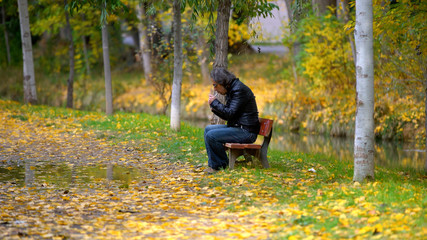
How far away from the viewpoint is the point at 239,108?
7.53m

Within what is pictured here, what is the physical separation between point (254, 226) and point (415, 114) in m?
10.9

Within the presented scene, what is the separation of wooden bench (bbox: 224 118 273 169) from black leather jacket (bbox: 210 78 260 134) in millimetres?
141

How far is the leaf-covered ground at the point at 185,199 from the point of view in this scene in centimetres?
471

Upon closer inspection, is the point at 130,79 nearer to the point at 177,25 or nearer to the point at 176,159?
the point at 177,25

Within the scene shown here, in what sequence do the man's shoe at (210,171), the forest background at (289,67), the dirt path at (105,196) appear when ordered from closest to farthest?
the dirt path at (105,196)
the man's shoe at (210,171)
the forest background at (289,67)

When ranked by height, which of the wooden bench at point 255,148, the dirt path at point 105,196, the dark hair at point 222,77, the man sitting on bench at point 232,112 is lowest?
the dirt path at point 105,196

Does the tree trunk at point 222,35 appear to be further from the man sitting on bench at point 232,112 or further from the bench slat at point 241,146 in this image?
the bench slat at point 241,146

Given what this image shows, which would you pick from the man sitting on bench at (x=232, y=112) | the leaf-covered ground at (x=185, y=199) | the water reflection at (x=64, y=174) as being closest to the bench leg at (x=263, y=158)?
the leaf-covered ground at (x=185, y=199)

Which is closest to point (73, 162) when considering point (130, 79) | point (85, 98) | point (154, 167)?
point (154, 167)

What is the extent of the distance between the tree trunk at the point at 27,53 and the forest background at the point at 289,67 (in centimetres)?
89

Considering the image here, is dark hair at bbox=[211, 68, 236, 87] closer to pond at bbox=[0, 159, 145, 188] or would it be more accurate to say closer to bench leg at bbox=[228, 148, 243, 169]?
bench leg at bbox=[228, 148, 243, 169]

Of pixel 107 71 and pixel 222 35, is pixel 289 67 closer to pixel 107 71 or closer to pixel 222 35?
pixel 107 71

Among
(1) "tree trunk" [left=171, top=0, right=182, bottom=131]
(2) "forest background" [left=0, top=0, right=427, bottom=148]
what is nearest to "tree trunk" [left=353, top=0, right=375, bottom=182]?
(2) "forest background" [left=0, top=0, right=427, bottom=148]

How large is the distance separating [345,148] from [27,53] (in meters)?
12.0
